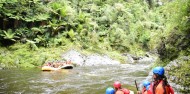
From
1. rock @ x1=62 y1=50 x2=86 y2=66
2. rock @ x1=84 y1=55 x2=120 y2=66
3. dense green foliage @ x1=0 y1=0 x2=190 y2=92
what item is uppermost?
dense green foliage @ x1=0 y1=0 x2=190 y2=92

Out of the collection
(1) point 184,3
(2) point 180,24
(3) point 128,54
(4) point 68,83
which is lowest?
(3) point 128,54

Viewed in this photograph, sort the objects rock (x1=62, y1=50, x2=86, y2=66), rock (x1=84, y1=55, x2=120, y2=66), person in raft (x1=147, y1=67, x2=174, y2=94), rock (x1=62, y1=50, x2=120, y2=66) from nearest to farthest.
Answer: person in raft (x1=147, y1=67, x2=174, y2=94) < rock (x1=62, y1=50, x2=86, y2=66) < rock (x1=62, y1=50, x2=120, y2=66) < rock (x1=84, y1=55, x2=120, y2=66)

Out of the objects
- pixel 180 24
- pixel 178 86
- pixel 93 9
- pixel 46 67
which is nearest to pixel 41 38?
pixel 46 67

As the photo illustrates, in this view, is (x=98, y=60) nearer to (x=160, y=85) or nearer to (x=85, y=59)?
(x=85, y=59)

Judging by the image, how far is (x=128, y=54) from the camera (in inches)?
1076

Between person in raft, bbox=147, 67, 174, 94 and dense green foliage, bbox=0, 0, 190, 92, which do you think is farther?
dense green foliage, bbox=0, 0, 190, 92

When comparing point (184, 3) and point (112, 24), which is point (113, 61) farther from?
point (184, 3)

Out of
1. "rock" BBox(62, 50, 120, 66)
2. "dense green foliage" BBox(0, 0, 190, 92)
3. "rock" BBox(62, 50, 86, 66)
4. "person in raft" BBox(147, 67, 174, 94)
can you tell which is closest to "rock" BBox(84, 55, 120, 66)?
"rock" BBox(62, 50, 120, 66)

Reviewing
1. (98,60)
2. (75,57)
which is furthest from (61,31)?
(98,60)

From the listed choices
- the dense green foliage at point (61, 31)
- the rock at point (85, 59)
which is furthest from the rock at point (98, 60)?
the dense green foliage at point (61, 31)

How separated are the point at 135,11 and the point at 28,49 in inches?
735

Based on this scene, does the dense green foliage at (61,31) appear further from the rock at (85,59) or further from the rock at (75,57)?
the rock at (85,59)

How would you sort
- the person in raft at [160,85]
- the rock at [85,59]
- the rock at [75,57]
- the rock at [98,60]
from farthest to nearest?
the rock at [98,60] < the rock at [85,59] < the rock at [75,57] < the person in raft at [160,85]

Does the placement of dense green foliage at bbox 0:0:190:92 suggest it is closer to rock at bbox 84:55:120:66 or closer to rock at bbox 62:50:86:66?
rock at bbox 62:50:86:66
